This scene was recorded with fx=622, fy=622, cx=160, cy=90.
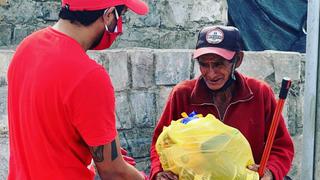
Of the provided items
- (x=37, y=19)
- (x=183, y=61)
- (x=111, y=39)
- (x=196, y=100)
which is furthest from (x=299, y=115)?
(x=111, y=39)

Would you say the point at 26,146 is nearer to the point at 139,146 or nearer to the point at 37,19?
the point at 139,146

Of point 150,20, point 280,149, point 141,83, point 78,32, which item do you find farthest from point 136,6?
Result: point 150,20

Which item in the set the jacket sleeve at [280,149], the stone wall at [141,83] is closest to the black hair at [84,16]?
the jacket sleeve at [280,149]

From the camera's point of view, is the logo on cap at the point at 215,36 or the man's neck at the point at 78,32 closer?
the man's neck at the point at 78,32

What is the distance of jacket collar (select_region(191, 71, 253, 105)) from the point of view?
9.80ft

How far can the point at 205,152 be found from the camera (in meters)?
2.50

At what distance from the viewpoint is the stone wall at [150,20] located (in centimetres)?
515

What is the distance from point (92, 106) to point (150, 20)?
3.39 m

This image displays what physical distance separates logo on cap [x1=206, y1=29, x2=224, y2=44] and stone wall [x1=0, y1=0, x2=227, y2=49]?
2.50 metres

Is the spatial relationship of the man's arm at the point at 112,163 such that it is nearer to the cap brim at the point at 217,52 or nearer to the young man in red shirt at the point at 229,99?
the young man in red shirt at the point at 229,99

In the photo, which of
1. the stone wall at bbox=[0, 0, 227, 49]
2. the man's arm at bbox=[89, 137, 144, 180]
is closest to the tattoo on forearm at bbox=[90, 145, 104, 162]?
the man's arm at bbox=[89, 137, 144, 180]

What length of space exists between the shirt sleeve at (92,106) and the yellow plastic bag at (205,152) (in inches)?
14.4

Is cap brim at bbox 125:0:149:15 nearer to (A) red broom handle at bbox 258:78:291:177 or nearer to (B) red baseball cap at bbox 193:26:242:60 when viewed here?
(B) red baseball cap at bbox 193:26:242:60

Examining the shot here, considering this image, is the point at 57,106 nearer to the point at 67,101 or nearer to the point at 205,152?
the point at 67,101
